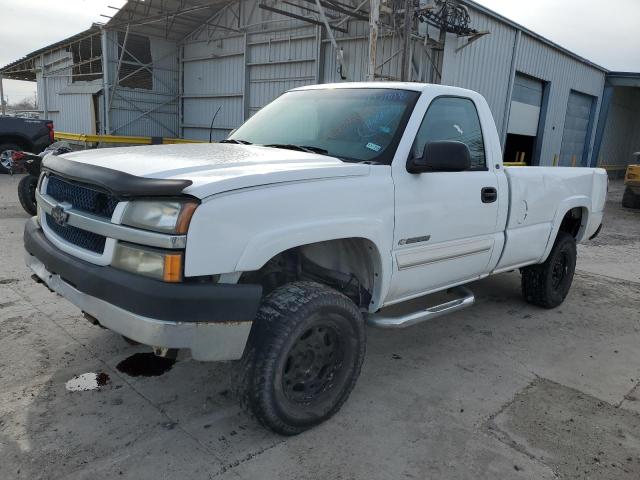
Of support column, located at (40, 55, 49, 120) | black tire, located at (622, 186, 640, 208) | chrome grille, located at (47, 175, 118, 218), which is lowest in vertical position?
black tire, located at (622, 186, 640, 208)

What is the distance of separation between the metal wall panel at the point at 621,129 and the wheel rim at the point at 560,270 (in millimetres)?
22705

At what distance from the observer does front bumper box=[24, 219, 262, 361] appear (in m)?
2.18

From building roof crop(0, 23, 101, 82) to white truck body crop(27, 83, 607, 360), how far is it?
Result: 20.6 metres

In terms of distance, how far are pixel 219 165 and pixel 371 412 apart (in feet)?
5.61

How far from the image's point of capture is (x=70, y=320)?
4.13 metres

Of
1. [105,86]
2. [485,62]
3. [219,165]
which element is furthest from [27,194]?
[105,86]

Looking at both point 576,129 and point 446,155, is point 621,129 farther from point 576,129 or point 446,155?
point 446,155

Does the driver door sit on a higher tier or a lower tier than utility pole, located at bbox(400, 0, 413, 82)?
lower

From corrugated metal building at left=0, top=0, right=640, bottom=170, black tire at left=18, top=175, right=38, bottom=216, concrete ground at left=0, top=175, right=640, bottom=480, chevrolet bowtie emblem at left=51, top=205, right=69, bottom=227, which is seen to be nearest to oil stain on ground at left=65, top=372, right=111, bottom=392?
concrete ground at left=0, top=175, right=640, bottom=480

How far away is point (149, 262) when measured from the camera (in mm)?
2254

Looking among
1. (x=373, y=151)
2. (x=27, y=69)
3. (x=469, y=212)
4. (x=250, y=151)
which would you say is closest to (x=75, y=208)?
(x=250, y=151)

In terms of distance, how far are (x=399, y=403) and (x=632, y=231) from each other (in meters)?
10.2

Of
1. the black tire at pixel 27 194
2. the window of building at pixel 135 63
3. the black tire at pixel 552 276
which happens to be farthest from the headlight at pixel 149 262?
the window of building at pixel 135 63

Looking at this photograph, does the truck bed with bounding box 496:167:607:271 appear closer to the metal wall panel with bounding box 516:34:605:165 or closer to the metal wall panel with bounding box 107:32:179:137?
the metal wall panel with bounding box 516:34:605:165
